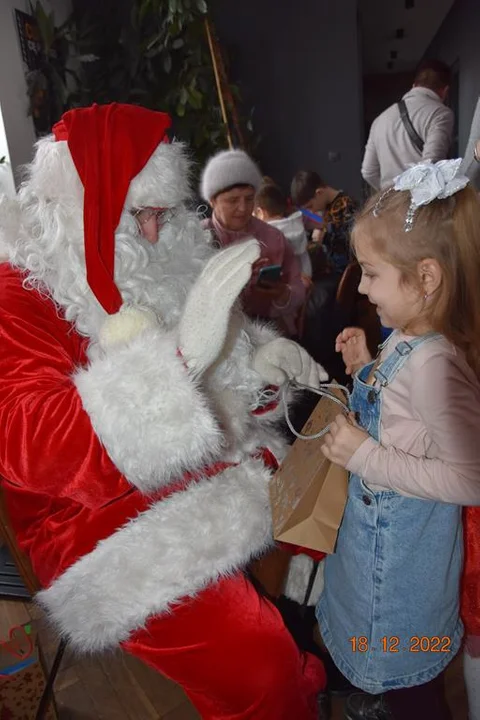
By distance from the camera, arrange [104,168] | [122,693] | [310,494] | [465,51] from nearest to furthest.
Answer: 1. [310,494]
2. [104,168]
3. [122,693]
4. [465,51]

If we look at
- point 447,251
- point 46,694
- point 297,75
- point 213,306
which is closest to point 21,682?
point 46,694

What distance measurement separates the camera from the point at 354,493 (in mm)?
1096

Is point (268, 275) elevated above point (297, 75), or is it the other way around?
point (297, 75)

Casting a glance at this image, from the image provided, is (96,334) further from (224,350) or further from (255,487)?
(255,487)

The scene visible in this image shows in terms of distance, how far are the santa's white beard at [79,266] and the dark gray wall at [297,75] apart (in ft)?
14.3

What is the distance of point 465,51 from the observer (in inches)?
272

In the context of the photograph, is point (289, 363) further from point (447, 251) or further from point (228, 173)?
point (228, 173)

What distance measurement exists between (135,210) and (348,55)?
5.16 m

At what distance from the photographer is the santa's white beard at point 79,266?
3.87ft

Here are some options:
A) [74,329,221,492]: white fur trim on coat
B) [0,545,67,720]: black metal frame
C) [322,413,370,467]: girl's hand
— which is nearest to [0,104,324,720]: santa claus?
[74,329,221,492]: white fur trim on coat

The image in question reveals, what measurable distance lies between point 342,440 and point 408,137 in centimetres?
272

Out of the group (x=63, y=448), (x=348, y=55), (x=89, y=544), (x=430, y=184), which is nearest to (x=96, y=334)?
(x=63, y=448)

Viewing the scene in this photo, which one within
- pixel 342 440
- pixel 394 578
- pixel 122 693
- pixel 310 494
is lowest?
pixel 122 693
